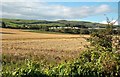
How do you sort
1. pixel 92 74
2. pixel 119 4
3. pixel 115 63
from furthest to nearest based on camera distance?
pixel 119 4, pixel 115 63, pixel 92 74

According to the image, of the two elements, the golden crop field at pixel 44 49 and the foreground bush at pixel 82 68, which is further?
the golden crop field at pixel 44 49

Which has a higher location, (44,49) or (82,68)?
(82,68)

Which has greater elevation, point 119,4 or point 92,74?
point 119,4

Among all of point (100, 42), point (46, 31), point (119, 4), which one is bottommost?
point (46, 31)

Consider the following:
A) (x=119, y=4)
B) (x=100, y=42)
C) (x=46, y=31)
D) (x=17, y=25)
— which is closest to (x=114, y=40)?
(x=100, y=42)

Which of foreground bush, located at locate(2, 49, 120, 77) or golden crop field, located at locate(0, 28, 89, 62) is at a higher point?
foreground bush, located at locate(2, 49, 120, 77)

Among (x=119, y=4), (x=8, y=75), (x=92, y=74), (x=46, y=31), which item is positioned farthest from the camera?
(x=46, y=31)

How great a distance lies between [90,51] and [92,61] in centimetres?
77

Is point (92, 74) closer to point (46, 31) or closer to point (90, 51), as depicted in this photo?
point (90, 51)

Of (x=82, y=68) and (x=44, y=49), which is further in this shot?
(x=44, y=49)

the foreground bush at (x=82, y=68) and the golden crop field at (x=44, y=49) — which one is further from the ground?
the foreground bush at (x=82, y=68)

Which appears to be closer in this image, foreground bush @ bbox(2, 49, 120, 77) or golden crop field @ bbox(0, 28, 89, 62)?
foreground bush @ bbox(2, 49, 120, 77)

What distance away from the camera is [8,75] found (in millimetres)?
7078

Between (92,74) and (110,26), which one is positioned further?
(110,26)
